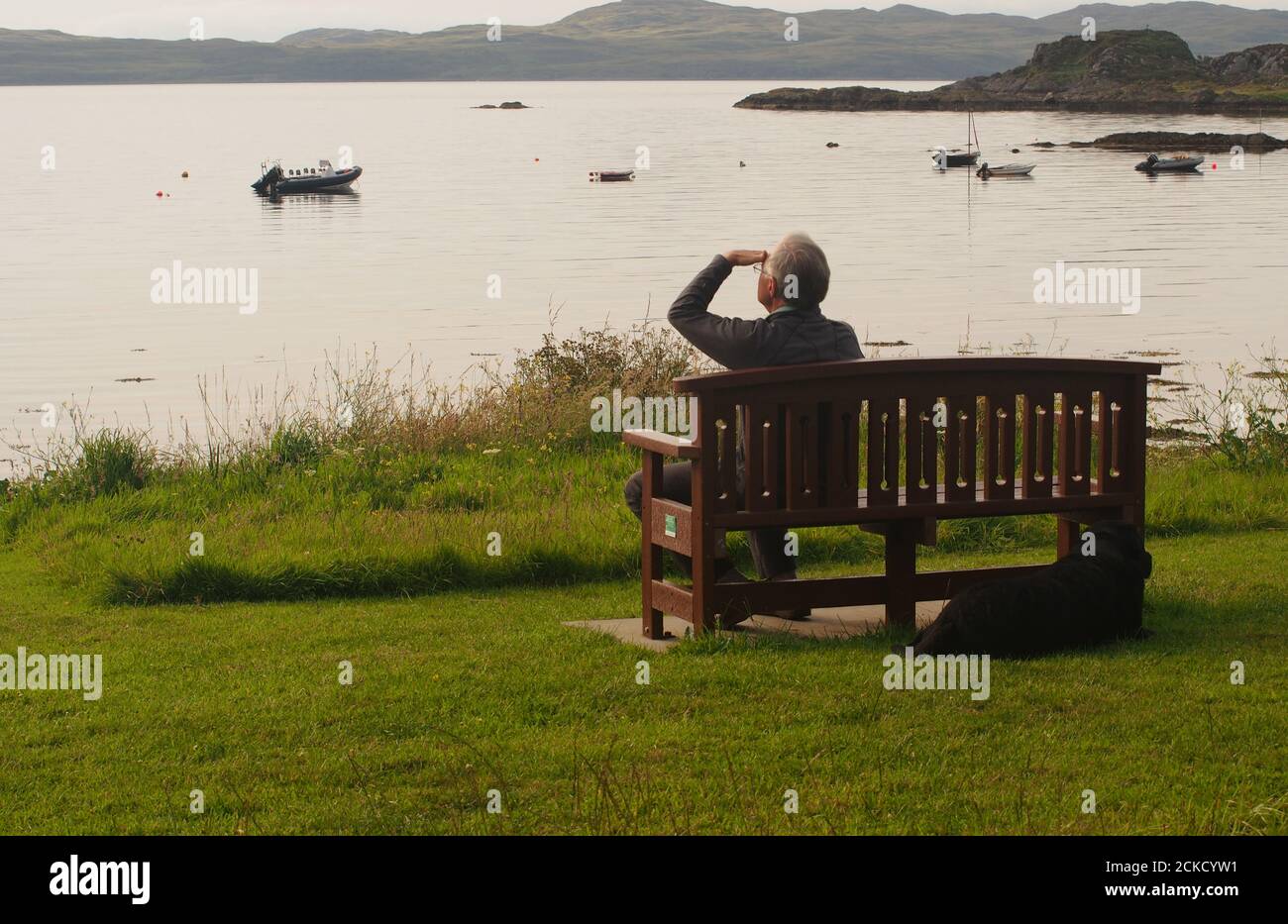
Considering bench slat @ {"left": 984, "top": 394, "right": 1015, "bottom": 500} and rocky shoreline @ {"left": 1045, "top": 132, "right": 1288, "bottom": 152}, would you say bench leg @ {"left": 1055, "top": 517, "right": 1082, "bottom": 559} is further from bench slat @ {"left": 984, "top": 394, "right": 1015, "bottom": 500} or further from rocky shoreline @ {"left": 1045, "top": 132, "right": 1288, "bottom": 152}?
rocky shoreline @ {"left": 1045, "top": 132, "right": 1288, "bottom": 152}

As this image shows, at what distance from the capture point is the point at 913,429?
7.19 meters

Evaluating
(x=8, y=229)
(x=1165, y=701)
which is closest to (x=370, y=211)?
(x=8, y=229)

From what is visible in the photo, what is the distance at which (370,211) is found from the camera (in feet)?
244

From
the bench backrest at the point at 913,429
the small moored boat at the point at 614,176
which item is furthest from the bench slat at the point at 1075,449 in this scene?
the small moored boat at the point at 614,176

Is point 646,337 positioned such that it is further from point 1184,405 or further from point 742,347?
point 742,347

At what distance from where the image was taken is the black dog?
22.2ft

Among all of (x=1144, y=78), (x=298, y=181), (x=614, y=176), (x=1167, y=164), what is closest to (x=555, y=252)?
(x=298, y=181)

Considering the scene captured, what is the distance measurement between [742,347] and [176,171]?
10540cm

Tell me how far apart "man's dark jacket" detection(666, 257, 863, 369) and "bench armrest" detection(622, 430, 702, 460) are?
449 millimetres

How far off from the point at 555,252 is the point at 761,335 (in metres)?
46.4

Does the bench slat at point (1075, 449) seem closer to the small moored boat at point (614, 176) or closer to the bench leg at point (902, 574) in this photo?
the bench leg at point (902, 574)

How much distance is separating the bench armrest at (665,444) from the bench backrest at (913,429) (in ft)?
0.30

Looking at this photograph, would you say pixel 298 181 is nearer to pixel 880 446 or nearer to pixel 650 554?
pixel 650 554

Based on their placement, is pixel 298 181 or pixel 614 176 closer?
pixel 298 181
